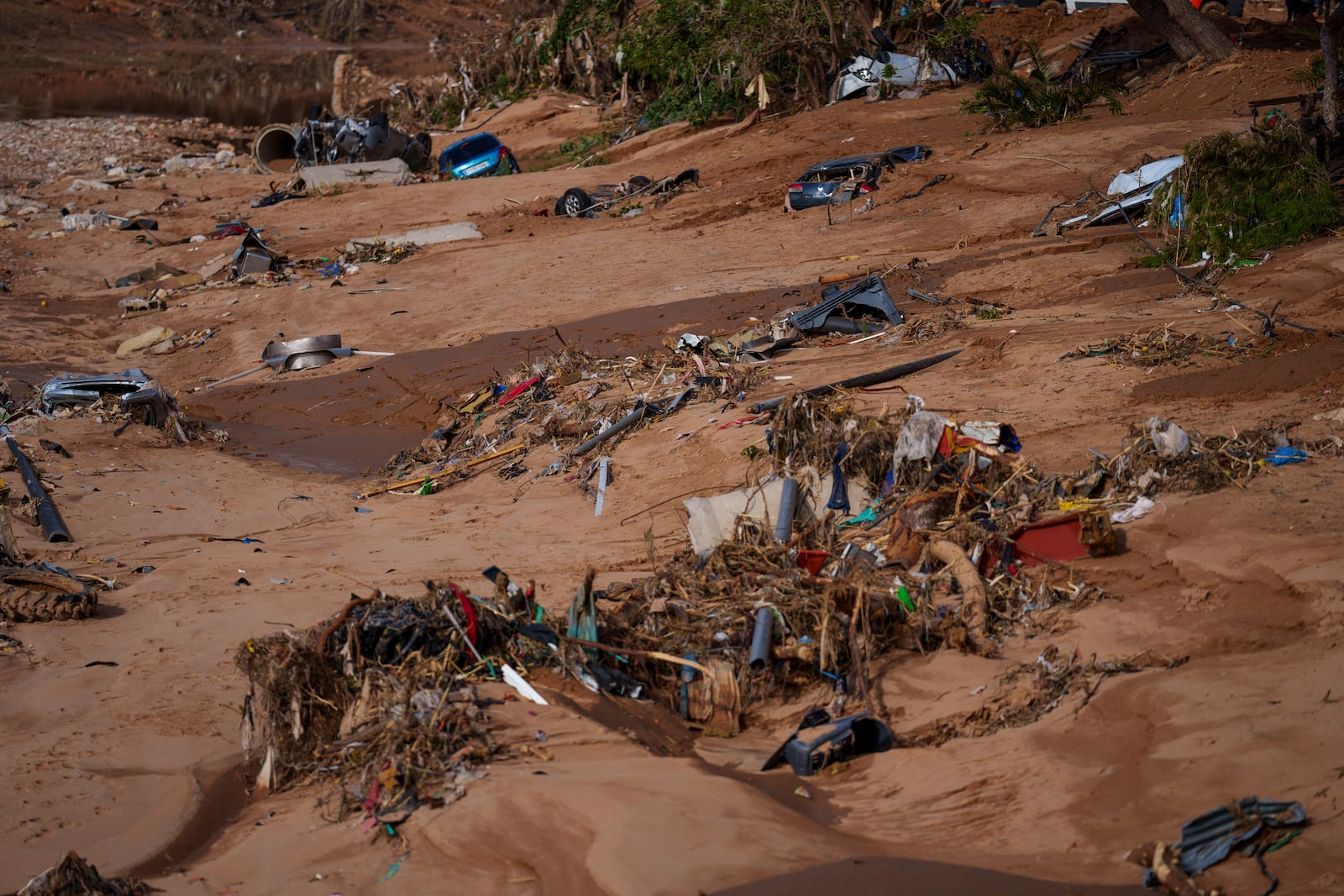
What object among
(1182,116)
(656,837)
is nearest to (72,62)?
(1182,116)

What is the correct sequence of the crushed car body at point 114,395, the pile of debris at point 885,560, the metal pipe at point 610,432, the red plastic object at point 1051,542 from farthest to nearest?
1. the crushed car body at point 114,395
2. the metal pipe at point 610,432
3. the red plastic object at point 1051,542
4. the pile of debris at point 885,560

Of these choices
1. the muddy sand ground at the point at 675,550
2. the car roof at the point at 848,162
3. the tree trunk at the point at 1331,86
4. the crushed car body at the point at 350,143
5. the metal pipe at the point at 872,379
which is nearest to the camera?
the muddy sand ground at the point at 675,550

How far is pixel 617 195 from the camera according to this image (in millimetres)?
15836

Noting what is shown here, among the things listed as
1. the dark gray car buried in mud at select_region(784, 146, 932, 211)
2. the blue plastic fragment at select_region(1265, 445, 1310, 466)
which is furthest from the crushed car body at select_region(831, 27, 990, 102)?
the blue plastic fragment at select_region(1265, 445, 1310, 466)

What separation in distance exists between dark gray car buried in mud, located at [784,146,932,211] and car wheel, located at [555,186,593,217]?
2.92 metres

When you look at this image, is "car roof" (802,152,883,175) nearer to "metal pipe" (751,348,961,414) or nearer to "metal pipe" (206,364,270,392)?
"metal pipe" (751,348,961,414)

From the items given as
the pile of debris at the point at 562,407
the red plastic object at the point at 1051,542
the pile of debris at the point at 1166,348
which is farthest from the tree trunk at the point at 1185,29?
the red plastic object at the point at 1051,542

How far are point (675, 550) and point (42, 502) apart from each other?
4141 mm

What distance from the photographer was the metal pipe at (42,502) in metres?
6.99

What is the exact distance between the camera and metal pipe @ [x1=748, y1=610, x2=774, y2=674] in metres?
4.88

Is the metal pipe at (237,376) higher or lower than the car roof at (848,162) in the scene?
lower

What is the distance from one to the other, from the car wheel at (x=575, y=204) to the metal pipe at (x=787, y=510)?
10.1m

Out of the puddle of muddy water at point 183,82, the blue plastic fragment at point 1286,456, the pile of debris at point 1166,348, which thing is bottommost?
the puddle of muddy water at point 183,82

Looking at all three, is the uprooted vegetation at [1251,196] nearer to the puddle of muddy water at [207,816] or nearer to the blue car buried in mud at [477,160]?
the puddle of muddy water at [207,816]
